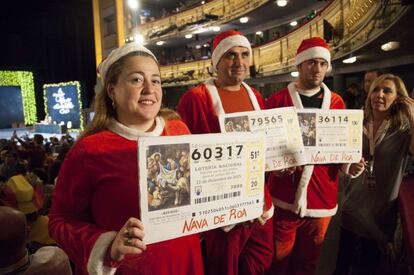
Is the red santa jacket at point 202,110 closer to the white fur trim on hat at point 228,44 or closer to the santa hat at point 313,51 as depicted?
the white fur trim on hat at point 228,44

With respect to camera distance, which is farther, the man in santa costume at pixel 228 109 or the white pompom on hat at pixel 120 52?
the man in santa costume at pixel 228 109

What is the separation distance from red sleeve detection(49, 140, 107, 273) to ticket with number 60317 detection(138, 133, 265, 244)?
0.24 meters

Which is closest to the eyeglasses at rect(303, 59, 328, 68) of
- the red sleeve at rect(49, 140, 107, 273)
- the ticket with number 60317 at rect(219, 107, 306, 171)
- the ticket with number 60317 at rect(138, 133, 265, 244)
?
the ticket with number 60317 at rect(219, 107, 306, 171)

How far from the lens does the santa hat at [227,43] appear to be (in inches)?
87.6

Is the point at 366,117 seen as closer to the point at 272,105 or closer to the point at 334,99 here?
the point at 334,99

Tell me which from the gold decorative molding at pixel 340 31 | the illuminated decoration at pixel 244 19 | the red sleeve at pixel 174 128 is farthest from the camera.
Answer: the illuminated decoration at pixel 244 19

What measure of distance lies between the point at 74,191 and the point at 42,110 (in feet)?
85.8

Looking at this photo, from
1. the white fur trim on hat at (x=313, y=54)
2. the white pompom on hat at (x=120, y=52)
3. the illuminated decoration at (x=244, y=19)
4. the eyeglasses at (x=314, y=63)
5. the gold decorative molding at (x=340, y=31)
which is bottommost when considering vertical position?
the white pompom on hat at (x=120, y=52)

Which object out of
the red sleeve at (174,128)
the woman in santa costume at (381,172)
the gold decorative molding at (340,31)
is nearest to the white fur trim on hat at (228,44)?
the red sleeve at (174,128)

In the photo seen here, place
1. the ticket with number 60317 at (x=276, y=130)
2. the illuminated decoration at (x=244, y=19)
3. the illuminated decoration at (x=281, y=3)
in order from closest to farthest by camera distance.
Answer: the ticket with number 60317 at (x=276, y=130)
the illuminated decoration at (x=281, y=3)
the illuminated decoration at (x=244, y=19)

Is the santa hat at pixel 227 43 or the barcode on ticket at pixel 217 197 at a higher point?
the santa hat at pixel 227 43

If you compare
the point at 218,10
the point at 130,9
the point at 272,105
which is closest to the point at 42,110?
the point at 218,10

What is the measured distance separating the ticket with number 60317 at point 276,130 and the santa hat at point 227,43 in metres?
0.53

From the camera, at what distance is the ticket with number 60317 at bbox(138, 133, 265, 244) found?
3.95 feet
